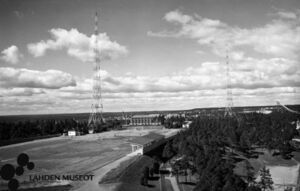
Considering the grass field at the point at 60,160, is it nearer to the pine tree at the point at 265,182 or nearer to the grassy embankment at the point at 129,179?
the grassy embankment at the point at 129,179

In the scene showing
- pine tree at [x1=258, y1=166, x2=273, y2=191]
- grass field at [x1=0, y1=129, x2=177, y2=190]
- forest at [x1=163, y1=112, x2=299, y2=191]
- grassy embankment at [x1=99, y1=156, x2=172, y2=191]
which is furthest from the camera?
grass field at [x1=0, y1=129, x2=177, y2=190]

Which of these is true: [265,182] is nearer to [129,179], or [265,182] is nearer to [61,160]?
[129,179]

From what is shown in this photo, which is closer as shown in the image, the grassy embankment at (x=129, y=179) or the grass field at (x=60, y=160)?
the grassy embankment at (x=129, y=179)

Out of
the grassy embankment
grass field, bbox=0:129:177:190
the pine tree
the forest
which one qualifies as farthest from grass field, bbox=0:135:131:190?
the pine tree

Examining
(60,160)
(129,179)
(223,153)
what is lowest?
(223,153)

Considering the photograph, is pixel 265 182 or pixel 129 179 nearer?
pixel 265 182

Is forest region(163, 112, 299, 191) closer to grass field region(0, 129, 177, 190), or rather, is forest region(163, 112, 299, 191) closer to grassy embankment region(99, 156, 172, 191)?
grassy embankment region(99, 156, 172, 191)

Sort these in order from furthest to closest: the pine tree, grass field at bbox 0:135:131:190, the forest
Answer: grass field at bbox 0:135:131:190 < the pine tree < the forest

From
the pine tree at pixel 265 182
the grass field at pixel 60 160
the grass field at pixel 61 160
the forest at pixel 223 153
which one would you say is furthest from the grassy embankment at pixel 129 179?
the pine tree at pixel 265 182

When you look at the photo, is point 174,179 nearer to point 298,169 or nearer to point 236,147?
point 298,169

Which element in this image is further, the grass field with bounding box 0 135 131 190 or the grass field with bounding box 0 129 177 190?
Answer: the grass field with bounding box 0 135 131 190

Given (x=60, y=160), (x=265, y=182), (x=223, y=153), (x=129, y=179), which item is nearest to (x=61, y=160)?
(x=60, y=160)

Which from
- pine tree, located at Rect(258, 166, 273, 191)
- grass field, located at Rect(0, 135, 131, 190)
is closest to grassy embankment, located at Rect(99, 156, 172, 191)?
grass field, located at Rect(0, 135, 131, 190)

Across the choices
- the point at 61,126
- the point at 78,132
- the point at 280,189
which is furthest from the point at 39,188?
the point at 61,126
